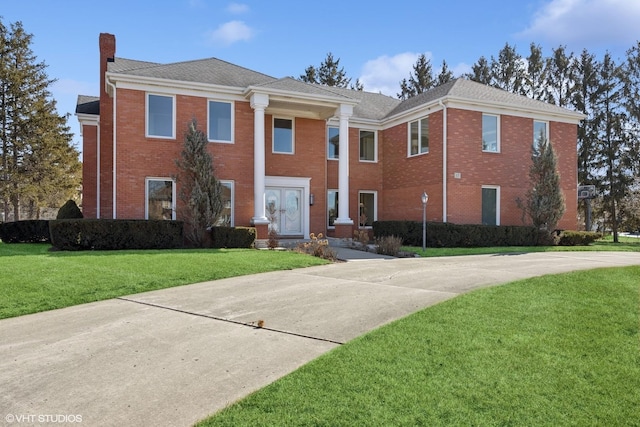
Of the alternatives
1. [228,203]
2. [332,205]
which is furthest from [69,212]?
[332,205]

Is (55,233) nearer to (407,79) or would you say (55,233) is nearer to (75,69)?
(75,69)

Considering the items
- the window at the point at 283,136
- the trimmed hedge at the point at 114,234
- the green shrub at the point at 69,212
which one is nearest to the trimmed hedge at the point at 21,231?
the green shrub at the point at 69,212

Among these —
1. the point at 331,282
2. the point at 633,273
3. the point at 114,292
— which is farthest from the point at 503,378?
the point at 633,273

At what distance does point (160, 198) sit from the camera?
15844mm

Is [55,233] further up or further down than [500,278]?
further up

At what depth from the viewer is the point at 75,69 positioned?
1448cm

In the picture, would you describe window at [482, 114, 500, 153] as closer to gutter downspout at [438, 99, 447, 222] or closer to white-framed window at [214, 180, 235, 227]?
gutter downspout at [438, 99, 447, 222]

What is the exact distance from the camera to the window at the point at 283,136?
1834 cm

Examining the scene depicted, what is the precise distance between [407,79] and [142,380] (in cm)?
4835

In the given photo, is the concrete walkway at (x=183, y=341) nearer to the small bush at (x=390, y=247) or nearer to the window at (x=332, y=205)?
the small bush at (x=390, y=247)

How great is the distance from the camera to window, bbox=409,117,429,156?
62.8 feet

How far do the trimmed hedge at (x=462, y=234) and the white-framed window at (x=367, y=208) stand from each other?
117 inches

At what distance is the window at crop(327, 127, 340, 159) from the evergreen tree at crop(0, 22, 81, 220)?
21.3m

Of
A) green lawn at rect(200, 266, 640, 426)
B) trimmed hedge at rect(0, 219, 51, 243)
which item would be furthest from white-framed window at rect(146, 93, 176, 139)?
green lawn at rect(200, 266, 640, 426)
